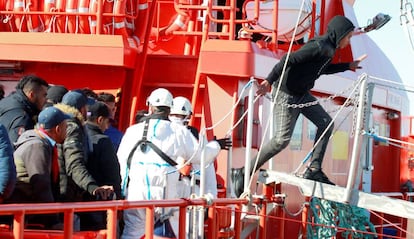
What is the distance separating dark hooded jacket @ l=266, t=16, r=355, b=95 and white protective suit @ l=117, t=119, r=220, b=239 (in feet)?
3.17

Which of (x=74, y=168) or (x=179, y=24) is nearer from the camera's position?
(x=74, y=168)

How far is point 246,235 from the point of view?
6.73 meters

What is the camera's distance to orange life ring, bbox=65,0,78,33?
8430 millimetres

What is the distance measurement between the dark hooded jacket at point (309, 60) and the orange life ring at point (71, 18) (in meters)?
2.69

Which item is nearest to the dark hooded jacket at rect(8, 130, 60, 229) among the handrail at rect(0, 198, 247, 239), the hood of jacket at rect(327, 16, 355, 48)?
the handrail at rect(0, 198, 247, 239)

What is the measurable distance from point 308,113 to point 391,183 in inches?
248

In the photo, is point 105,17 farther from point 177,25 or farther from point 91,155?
point 91,155

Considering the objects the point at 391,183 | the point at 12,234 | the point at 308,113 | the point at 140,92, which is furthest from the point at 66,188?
the point at 391,183

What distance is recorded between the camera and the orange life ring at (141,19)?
879cm

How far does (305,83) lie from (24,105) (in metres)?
2.25

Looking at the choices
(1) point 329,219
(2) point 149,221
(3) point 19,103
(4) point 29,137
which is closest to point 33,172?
(4) point 29,137

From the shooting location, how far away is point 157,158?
6035mm

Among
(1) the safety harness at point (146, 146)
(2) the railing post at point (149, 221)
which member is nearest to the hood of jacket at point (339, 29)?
(1) the safety harness at point (146, 146)

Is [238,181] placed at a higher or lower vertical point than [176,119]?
lower
